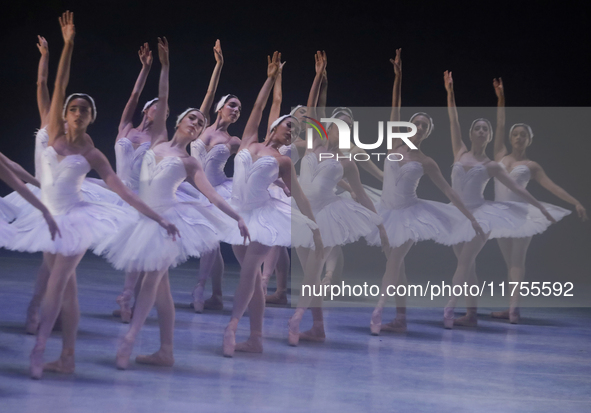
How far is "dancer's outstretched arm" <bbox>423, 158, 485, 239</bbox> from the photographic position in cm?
454

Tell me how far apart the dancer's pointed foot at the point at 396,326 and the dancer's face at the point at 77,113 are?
252 cm

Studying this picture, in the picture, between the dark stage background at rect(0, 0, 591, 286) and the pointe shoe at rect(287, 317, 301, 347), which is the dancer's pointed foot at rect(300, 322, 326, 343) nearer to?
the pointe shoe at rect(287, 317, 301, 347)

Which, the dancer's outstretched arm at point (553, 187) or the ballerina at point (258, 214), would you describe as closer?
the ballerina at point (258, 214)

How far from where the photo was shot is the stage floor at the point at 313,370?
2.79 meters

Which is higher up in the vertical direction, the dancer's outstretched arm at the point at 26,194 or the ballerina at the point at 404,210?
the ballerina at the point at 404,210

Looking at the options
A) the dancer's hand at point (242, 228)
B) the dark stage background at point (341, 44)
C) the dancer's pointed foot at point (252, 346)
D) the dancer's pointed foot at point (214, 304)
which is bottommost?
the dancer's pointed foot at point (252, 346)

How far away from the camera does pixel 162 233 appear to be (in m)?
3.16

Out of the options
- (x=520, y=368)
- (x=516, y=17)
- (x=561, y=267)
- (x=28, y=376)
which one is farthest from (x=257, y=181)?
(x=516, y=17)

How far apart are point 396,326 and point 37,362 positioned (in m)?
2.47

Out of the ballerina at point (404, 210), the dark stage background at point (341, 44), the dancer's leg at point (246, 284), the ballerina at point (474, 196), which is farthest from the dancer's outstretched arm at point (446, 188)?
the dark stage background at point (341, 44)

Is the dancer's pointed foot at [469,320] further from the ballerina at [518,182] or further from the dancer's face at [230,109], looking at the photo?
the dancer's face at [230,109]

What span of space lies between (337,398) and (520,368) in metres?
1.29

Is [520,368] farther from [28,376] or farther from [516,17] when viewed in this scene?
[516,17]

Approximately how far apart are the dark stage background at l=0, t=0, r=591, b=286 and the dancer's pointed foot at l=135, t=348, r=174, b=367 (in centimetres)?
444
